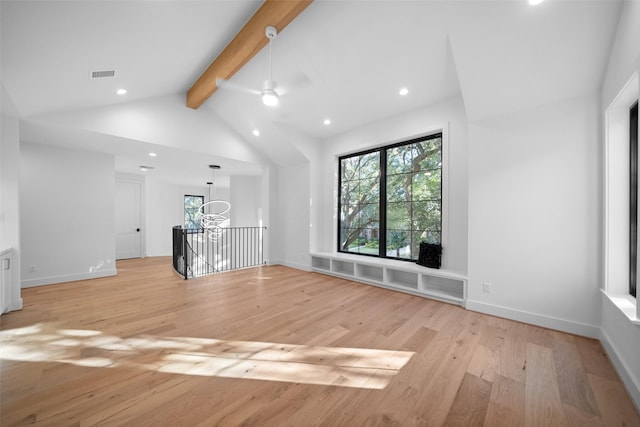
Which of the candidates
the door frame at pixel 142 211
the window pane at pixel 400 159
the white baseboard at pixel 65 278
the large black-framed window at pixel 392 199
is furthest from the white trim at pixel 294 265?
the door frame at pixel 142 211

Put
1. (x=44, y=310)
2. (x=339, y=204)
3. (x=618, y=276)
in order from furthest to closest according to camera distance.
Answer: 1. (x=339, y=204)
2. (x=44, y=310)
3. (x=618, y=276)

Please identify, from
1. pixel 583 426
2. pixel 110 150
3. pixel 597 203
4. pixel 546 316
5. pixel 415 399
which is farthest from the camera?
pixel 110 150

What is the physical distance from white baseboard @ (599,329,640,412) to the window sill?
37 centimetres

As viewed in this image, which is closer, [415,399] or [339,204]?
[415,399]

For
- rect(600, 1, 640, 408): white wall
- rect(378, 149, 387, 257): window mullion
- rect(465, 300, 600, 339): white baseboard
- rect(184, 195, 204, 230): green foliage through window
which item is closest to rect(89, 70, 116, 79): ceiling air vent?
rect(378, 149, 387, 257): window mullion

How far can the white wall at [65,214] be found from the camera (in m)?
4.07

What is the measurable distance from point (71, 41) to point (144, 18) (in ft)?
2.22

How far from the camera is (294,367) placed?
6.29 feet

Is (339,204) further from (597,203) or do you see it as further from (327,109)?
(597,203)

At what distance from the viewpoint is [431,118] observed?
12.5ft

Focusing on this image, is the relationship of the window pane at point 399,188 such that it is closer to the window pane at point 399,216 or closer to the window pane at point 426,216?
the window pane at point 399,216

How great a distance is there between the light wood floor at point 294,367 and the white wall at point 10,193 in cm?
36

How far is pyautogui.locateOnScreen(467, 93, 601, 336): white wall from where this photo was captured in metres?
2.43

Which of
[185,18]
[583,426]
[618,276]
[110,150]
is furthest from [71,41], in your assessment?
[618,276]
